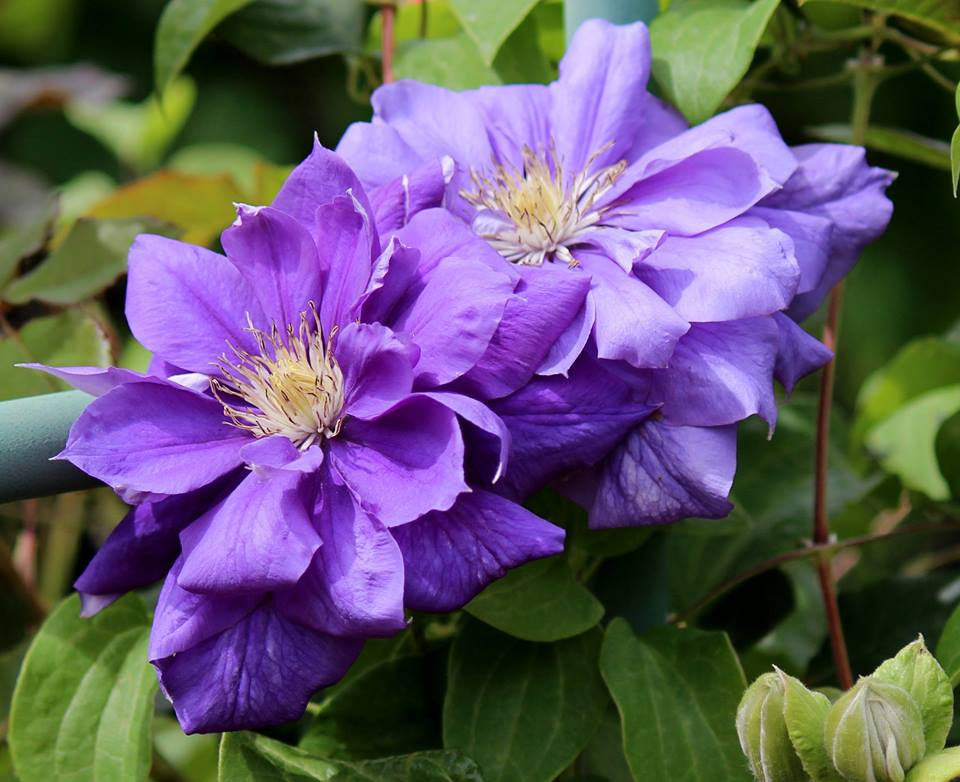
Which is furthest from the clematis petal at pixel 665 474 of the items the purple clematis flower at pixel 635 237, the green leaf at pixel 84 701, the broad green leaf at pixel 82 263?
the broad green leaf at pixel 82 263

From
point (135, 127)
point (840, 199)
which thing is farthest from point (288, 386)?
point (135, 127)

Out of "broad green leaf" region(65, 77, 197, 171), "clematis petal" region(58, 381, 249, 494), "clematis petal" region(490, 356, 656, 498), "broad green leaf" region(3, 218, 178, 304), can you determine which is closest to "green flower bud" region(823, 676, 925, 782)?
"clematis petal" region(490, 356, 656, 498)

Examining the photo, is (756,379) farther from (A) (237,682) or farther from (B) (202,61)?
(B) (202,61)

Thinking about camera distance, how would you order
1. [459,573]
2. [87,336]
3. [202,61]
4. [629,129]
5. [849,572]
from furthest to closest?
[202,61] < [849,572] < [87,336] < [629,129] < [459,573]

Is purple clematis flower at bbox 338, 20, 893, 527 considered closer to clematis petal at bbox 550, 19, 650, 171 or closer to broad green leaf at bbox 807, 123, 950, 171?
clematis petal at bbox 550, 19, 650, 171

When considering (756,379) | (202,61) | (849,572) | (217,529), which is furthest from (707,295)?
(202,61)

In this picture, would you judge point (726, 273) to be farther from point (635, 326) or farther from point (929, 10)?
point (929, 10)

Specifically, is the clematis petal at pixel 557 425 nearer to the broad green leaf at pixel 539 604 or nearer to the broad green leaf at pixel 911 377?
the broad green leaf at pixel 539 604
